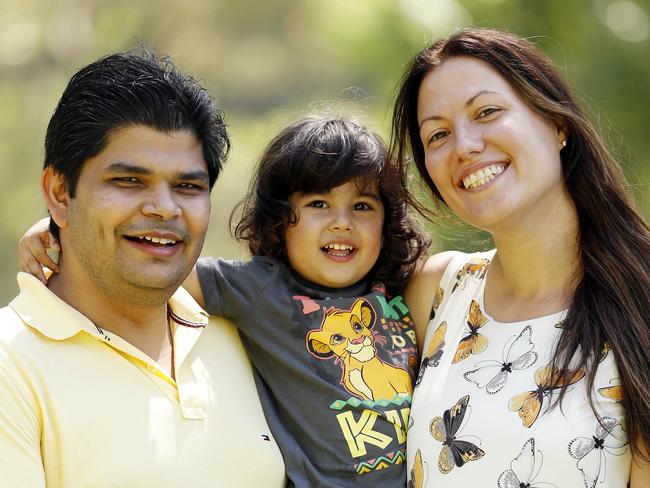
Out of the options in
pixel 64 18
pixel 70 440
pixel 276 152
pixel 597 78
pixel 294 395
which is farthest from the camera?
pixel 64 18

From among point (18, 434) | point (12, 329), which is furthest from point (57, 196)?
point (18, 434)

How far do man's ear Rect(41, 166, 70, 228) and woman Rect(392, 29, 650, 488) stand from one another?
3.65 feet

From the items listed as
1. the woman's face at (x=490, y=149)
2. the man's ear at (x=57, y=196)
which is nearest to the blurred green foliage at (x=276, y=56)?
the woman's face at (x=490, y=149)

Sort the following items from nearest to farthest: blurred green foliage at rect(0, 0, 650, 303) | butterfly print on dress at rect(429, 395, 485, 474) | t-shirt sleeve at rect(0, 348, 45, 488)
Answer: t-shirt sleeve at rect(0, 348, 45, 488) < butterfly print on dress at rect(429, 395, 485, 474) < blurred green foliage at rect(0, 0, 650, 303)

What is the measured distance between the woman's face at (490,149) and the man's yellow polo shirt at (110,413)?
36.0 inches

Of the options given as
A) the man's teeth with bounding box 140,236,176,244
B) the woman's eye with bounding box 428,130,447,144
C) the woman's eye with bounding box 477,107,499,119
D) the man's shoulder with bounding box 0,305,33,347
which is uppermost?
the woman's eye with bounding box 477,107,499,119

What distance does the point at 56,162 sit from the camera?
2.74 metres

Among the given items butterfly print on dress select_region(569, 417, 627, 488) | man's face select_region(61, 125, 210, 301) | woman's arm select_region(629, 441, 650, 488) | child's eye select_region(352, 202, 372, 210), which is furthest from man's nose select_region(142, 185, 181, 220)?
woman's arm select_region(629, 441, 650, 488)

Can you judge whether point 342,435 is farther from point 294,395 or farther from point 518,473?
point 518,473

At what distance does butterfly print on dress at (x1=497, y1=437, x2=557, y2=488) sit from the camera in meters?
2.46

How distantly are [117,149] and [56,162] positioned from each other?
0.68ft

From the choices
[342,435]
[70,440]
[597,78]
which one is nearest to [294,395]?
[342,435]

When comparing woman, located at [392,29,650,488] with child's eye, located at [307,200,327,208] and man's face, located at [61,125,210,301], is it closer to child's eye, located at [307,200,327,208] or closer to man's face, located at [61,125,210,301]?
child's eye, located at [307,200,327,208]

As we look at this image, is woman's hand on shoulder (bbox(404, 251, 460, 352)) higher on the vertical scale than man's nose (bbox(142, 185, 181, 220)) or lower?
lower
